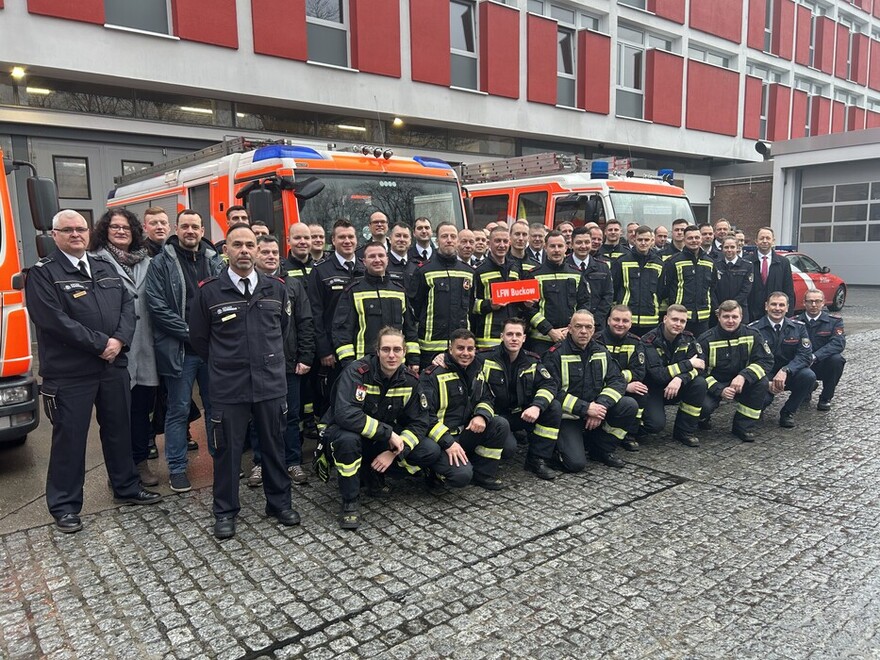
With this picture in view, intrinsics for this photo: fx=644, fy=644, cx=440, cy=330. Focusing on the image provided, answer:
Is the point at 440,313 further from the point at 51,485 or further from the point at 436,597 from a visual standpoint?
the point at 51,485

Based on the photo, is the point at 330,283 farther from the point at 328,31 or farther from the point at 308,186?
the point at 328,31

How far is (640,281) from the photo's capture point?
7.07 meters

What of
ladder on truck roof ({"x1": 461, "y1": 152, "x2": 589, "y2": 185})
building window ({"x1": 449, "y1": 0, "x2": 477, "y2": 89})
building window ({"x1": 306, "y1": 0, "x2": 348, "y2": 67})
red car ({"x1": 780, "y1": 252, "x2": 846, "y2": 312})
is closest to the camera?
ladder on truck roof ({"x1": 461, "y1": 152, "x2": 589, "y2": 185})

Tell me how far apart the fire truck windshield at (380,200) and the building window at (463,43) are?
1018 centimetres

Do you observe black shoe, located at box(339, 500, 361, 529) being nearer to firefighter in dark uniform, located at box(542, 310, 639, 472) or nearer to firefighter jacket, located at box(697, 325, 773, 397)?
firefighter in dark uniform, located at box(542, 310, 639, 472)

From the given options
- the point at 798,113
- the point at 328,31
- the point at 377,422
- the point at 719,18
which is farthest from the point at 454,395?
the point at 798,113

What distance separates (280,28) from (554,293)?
411 inches

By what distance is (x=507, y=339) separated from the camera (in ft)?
17.4

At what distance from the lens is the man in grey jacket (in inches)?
185

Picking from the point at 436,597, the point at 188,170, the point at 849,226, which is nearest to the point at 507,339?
the point at 436,597

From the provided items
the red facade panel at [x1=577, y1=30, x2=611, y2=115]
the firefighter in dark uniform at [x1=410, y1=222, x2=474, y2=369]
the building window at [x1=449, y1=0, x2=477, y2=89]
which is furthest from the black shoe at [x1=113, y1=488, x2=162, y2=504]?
the red facade panel at [x1=577, y1=30, x2=611, y2=115]

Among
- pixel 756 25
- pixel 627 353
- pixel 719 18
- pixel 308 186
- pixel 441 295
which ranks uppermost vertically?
pixel 756 25

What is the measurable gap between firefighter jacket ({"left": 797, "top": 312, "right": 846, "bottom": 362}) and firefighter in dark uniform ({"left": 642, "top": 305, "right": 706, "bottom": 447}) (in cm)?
184

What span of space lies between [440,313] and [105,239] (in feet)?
8.73
